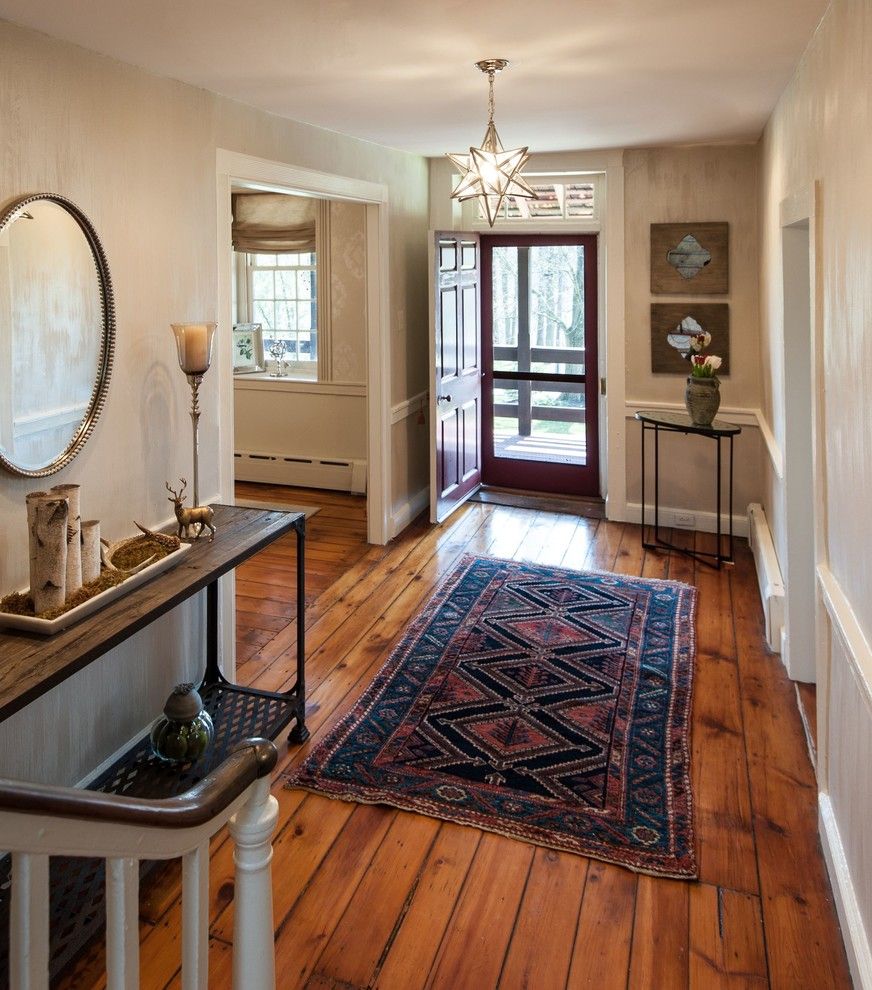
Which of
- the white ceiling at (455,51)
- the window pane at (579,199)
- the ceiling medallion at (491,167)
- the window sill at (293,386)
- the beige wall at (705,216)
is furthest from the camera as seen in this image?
the window sill at (293,386)

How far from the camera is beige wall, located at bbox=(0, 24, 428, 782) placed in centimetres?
240

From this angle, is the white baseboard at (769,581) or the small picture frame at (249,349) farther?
the small picture frame at (249,349)

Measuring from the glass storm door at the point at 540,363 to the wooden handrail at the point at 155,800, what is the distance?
5.39 m

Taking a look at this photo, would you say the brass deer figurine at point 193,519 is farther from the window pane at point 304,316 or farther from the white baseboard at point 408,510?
the window pane at point 304,316

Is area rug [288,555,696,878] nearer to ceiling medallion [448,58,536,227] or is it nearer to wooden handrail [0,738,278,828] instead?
wooden handrail [0,738,278,828]

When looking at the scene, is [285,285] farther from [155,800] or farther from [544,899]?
[155,800]

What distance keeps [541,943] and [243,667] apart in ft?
6.44

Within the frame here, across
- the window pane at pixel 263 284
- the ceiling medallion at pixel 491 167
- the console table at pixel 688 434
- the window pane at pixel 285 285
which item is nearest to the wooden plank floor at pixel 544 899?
the console table at pixel 688 434

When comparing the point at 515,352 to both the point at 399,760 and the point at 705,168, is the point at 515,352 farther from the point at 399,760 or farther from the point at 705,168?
the point at 399,760

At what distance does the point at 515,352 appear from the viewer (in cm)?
650

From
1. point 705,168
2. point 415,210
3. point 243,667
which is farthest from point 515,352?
point 243,667

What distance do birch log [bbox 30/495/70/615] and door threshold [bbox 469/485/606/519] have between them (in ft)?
14.0

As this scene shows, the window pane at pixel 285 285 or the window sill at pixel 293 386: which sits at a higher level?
the window pane at pixel 285 285

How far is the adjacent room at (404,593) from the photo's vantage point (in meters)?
2.03
